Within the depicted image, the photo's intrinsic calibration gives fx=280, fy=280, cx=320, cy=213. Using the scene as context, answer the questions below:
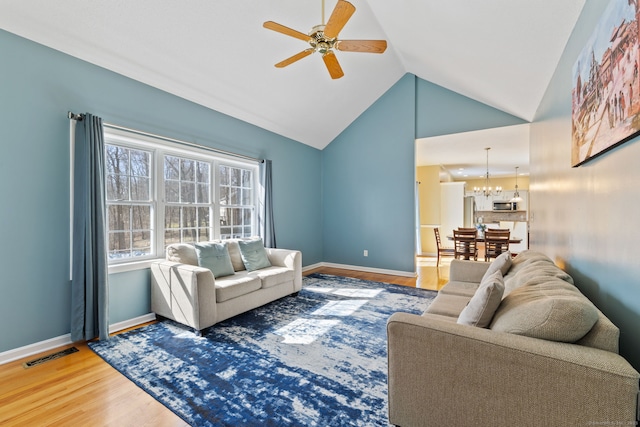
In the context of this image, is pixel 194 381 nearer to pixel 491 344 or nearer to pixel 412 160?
pixel 491 344

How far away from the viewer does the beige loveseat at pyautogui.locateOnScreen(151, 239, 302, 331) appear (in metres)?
2.83

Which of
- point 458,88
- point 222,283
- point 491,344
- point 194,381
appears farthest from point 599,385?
point 458,88

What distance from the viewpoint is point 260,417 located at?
67.5 inches

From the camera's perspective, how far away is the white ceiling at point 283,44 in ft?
7.84

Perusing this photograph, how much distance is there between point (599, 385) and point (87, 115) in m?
4.02

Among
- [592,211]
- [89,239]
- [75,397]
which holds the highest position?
[592,211]

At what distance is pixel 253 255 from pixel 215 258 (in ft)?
2.03

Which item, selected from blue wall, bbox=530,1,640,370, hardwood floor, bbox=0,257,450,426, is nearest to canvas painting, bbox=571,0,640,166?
blue wall, bbox=530,1,640,370

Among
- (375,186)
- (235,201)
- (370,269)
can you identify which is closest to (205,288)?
(235,201)

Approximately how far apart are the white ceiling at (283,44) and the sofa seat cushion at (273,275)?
2.42 meters

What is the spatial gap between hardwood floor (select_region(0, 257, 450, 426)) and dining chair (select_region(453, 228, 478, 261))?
542 cm

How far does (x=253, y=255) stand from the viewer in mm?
3955

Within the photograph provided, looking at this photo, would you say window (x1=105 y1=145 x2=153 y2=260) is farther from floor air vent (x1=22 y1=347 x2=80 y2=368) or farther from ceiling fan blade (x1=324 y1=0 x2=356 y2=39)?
ceiling fan blade (x1=324 y1=0 x2=356 y2=39)

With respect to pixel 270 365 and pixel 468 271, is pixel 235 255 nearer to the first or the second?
pixel 270 365
